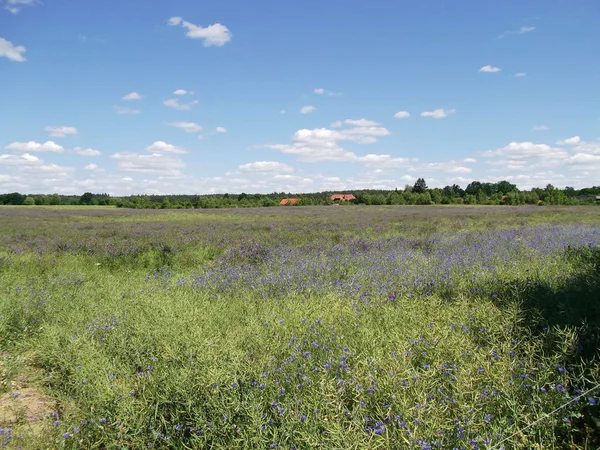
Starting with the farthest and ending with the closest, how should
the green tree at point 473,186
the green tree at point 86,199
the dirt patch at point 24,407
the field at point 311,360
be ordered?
the green tree at point 473,186
the green tree at point 86,199
the dirt patch at point 24,407
the field at point 311,360

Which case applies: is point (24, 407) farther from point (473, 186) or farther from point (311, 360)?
point (473, 186)

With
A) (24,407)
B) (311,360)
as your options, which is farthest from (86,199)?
(311,360)

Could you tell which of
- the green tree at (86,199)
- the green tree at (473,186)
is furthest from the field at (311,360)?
the green tree at (473,186)

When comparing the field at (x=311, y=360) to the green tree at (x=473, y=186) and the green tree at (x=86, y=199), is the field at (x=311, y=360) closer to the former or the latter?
the green tree at (x=86, y=199)

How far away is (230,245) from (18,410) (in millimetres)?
8788

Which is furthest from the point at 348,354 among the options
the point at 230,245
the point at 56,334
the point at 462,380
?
the point at 230,245

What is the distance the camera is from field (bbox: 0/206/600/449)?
2268 millimetres

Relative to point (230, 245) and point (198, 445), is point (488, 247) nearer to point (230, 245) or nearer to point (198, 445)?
point (230, 245)

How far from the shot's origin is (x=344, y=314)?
4.39 m

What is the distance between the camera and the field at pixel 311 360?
7.44ft

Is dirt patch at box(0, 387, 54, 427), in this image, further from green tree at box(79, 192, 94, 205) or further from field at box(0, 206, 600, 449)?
green tree at box(79, 192, 94, 205)

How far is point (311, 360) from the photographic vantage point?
118 inches

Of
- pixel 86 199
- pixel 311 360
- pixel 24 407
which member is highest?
pixel 86 199

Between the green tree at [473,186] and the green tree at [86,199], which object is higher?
the green tree at [473,186]
